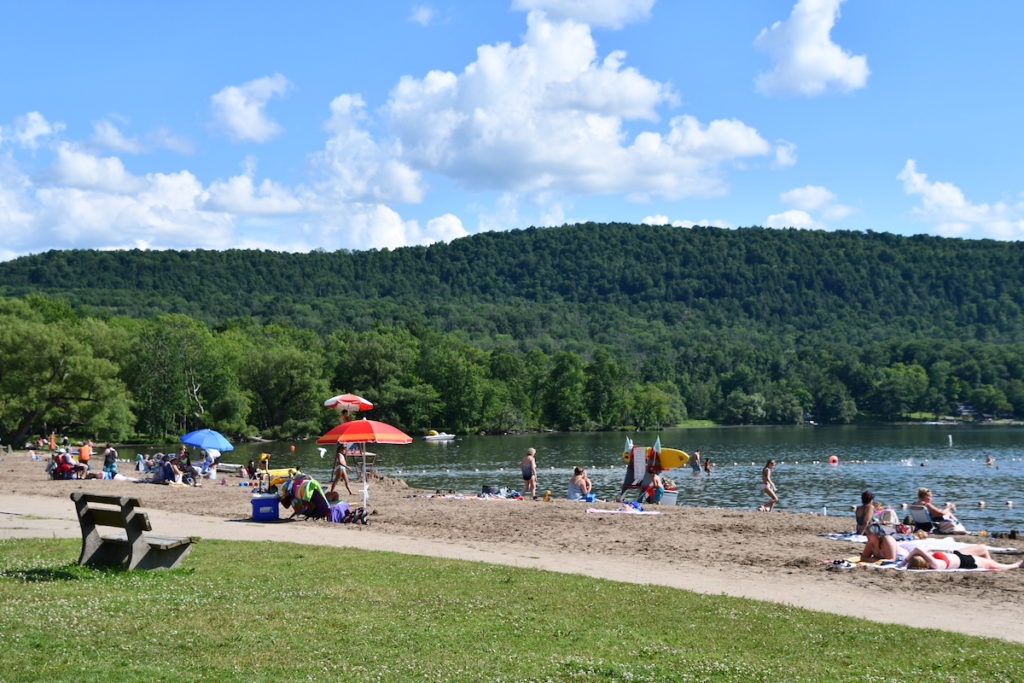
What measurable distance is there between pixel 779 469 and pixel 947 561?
A: 40.7m

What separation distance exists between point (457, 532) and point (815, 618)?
9808 mm

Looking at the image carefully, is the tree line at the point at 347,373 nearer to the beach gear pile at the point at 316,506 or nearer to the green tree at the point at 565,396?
the green tree at the point at 565,396

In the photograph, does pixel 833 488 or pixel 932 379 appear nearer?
pixel 833 488

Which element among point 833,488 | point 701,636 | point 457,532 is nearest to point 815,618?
point 701,636

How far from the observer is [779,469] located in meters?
56.0

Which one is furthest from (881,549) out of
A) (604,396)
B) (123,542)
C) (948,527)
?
(604,396)

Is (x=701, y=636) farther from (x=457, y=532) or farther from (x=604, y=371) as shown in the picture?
(x=604, y=371)

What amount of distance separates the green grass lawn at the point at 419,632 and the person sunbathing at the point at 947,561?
16.6ft

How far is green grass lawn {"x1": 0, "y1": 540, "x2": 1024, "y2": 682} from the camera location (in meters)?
8.41

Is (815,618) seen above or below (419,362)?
below

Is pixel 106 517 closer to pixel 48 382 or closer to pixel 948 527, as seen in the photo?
pixel 948 527

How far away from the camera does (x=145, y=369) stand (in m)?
87.1

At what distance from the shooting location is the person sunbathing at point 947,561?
1605cm

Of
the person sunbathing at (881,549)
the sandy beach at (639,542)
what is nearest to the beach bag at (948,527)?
the sandy beach at (639,542)
